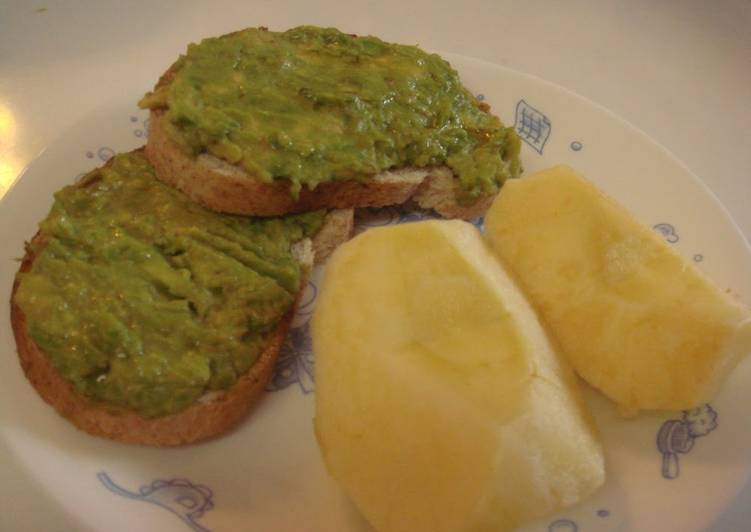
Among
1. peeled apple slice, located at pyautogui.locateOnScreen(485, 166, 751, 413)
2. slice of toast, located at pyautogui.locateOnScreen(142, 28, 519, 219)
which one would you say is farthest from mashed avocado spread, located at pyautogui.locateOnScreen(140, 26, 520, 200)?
peeled apple slice, located at pyautogui.locateOnScreen(485, 166, 751, 413)

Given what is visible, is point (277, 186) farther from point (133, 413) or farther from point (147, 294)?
point (133, 413)

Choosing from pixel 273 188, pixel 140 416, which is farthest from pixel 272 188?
pixel 140 416

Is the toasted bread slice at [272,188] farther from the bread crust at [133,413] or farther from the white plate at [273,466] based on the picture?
the bread crust at [133,413]

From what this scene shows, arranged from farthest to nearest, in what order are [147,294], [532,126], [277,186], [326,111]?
[532,126], [326,111], [277,186], [147,294]

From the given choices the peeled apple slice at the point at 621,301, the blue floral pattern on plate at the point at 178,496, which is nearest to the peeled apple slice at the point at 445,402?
the peeled apple slice at the point at 621,301

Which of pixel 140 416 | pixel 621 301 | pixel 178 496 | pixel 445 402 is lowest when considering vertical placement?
pixel 178 496

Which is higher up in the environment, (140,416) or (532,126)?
(532,126)

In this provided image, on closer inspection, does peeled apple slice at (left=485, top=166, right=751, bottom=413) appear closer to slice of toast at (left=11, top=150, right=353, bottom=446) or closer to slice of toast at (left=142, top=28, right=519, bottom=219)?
slice of toast at (left=142, top=28, right=519, bottom=219)
